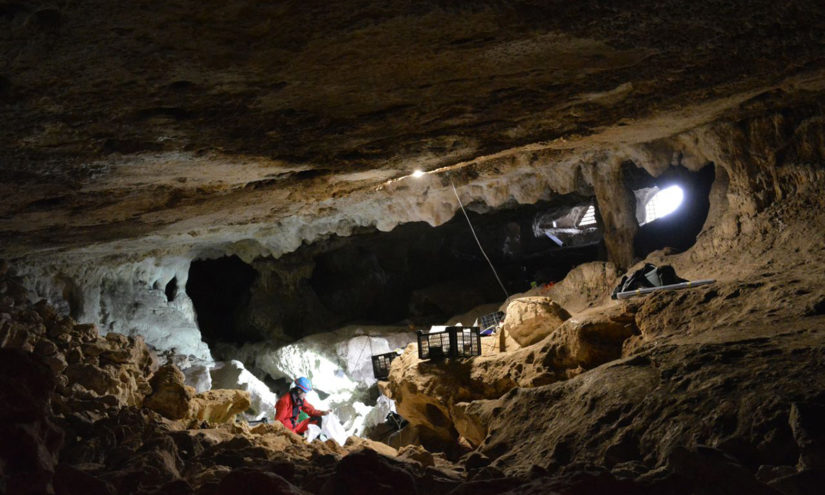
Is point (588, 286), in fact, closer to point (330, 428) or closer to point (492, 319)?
point (492, 319)

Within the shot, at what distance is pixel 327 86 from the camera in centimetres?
362

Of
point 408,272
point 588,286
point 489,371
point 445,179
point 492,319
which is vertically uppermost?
point 445,179

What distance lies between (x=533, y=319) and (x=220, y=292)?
43.7ft

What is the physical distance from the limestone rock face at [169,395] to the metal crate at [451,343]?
3.21 meters

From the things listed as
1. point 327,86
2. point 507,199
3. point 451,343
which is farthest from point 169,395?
point 507,199

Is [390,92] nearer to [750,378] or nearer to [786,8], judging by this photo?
[786,8]

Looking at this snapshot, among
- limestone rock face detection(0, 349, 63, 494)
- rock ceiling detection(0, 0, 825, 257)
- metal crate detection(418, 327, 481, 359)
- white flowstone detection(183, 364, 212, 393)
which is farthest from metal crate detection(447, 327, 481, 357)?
limestone rock face detection(0, 349, 63, 494)

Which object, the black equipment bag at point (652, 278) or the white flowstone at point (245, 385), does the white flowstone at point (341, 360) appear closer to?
the white flowstone at point (245, 385)

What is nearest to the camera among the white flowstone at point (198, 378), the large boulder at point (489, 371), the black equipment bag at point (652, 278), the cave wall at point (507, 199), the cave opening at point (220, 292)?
the large boulder at point (489, 371)

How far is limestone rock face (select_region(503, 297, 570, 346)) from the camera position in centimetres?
743

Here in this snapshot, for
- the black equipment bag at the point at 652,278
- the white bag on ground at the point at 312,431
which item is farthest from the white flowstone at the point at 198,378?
the black equipment bag at the point at 652,278

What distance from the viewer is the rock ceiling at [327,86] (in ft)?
8.94

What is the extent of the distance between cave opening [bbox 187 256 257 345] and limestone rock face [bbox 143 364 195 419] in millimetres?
9707

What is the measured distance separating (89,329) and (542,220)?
49.2 feet
